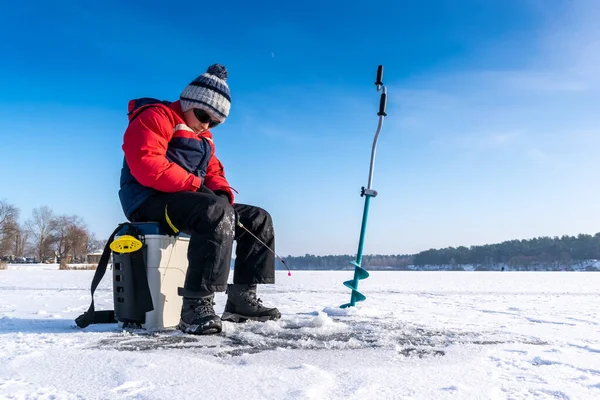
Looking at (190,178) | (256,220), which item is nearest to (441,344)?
(256,220)

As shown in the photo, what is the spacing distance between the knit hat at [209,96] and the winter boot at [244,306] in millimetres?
1037

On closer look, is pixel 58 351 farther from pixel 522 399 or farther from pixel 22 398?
pixel 522 399

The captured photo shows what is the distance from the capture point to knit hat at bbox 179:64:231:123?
104 inches

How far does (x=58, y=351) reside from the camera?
172 cm

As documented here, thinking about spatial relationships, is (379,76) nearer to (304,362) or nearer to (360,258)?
(360,258)

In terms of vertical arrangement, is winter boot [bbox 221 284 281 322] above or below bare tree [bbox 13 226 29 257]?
above

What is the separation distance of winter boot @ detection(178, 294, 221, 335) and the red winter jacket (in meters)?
0.60

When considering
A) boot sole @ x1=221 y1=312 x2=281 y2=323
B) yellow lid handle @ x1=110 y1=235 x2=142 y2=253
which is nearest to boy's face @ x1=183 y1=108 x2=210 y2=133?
yellow lid handle @ x1=110 y1=235 x2=142 y2=253

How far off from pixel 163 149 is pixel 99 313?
3.52 ft

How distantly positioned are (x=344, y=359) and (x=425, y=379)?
35 centimetres

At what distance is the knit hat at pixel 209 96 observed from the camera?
2639 mm

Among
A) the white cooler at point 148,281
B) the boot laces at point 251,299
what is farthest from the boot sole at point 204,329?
the boot laces at point 251,299

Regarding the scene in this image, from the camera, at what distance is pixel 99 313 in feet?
8.81

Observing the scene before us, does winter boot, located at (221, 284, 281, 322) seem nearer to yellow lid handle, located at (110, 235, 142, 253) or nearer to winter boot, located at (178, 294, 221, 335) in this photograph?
winter boot, located at (178, 294, 221, 335)
